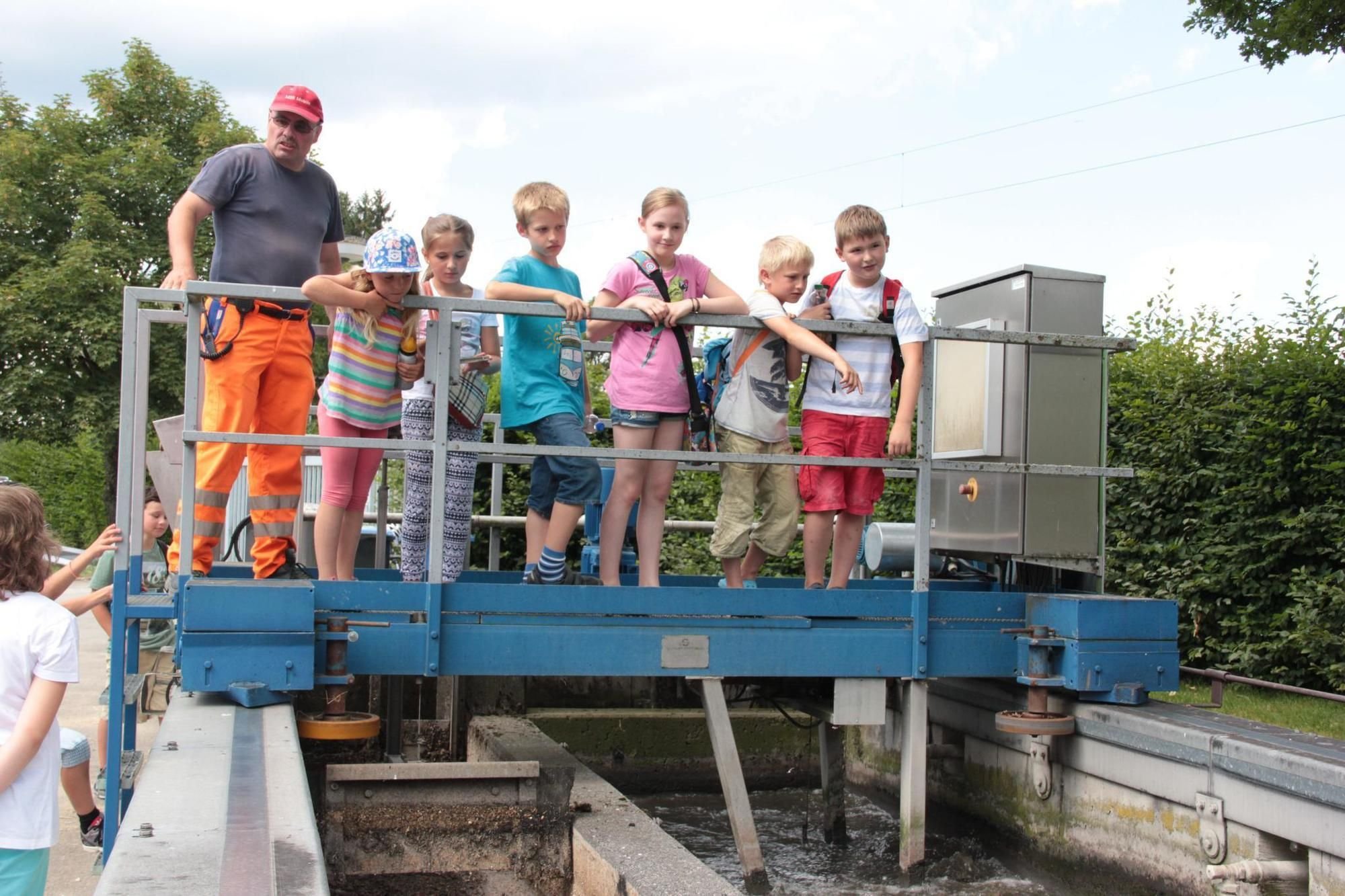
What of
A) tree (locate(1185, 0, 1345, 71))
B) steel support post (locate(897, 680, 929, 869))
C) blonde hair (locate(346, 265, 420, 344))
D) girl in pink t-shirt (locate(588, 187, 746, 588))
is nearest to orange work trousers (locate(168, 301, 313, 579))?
blonde hair (locate(346, 265, 420, 344))

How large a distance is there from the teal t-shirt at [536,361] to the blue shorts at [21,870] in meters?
2.58

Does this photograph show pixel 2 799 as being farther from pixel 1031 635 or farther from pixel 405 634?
pixel 1031 635

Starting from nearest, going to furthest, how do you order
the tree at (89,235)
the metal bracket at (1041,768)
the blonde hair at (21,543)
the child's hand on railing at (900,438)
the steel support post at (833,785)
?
the blonde hair at (21,543)
the child's hand on railing at (900,438)
the metal bracket at (1041,768)
the steel support post at (833,785)
the tree at (89,235)

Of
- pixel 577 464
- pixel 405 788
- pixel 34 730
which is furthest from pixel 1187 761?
pixel 34 730

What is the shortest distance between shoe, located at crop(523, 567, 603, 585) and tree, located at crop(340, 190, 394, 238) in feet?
204

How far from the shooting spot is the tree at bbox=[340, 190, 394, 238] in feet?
222

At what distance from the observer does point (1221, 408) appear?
8633 mm

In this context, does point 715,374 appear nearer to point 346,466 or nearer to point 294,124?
point 346,466

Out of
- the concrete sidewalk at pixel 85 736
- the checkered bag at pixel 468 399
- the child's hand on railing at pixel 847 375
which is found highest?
the child's hand on railing at pixel 847 375

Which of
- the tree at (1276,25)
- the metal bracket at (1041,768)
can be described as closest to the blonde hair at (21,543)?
the metal bracket at (1041,768)

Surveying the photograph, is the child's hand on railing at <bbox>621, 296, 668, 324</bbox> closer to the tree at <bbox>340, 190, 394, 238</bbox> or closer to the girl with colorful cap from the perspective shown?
the girl with colorful cap

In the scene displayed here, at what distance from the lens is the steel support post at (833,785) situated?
655 cm

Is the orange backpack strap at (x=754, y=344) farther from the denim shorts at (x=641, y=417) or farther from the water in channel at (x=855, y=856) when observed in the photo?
the water in channel at (x=855, y=856)

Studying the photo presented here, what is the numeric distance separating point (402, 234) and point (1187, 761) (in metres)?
3.34
